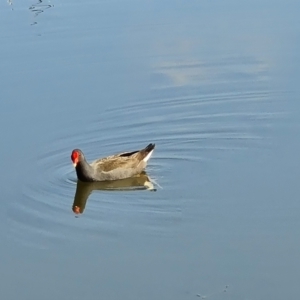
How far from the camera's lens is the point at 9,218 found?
462 inches

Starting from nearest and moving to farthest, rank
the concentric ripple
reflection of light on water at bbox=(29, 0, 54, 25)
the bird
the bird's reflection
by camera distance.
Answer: the concentric ripple → the bird's reflection → the bird → reflection of light on water at bbox=(29, 0, 54, 25)

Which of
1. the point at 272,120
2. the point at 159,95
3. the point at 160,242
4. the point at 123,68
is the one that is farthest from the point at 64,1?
the point at 160,242

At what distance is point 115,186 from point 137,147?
0.96m

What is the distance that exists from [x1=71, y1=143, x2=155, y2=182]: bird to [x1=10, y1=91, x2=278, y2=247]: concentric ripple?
0.19 metres

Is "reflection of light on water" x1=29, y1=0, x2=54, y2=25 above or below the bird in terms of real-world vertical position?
above

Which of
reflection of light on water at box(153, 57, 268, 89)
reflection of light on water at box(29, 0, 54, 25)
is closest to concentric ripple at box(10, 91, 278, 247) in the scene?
reflection of light on water at box(153, 57, 268, 89)

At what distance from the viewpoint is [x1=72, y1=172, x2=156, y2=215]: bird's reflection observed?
12555mm

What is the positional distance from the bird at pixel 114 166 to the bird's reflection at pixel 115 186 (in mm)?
55

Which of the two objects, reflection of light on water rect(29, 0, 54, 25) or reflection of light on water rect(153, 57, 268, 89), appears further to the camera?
reflection of light on water rect(29, 0, 54, 25)

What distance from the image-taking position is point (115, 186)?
13000mm

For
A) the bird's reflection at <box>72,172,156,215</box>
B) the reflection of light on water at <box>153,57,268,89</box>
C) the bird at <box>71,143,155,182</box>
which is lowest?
the bird's reflection at <box>72,172,156,215</box>

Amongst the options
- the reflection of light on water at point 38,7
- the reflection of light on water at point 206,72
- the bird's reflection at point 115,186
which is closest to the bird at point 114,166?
the bird's reflection at point 115,186

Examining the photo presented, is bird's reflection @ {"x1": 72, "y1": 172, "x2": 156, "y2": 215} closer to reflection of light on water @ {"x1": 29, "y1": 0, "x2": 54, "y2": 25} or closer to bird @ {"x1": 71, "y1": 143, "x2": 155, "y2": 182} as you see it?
bird @ {"x1": 71, "y1": 143, "x2": 155, "y2": 182}

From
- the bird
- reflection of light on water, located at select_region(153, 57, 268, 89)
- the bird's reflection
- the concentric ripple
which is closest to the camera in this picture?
the concentric ripple
